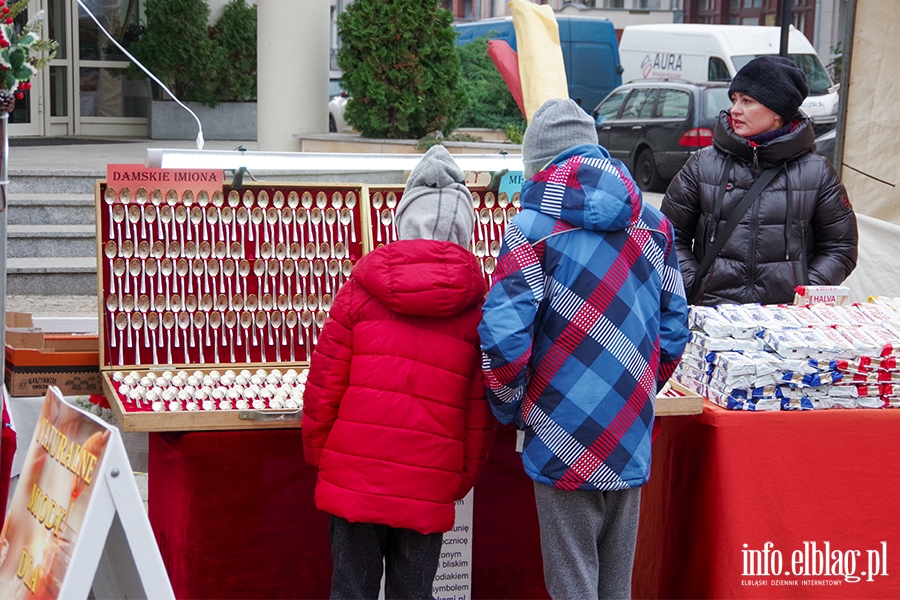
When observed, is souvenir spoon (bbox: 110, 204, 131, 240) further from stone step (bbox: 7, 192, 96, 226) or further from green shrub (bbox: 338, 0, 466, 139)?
green shrub (bbox: 338, 0, 466, 139)

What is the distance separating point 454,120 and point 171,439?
7289 mm

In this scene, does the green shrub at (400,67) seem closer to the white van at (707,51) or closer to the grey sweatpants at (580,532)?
the grey sweatpants at (580,532)

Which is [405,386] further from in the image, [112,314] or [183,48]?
[183,48]

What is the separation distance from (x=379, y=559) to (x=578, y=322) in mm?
836

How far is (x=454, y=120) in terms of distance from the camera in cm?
995

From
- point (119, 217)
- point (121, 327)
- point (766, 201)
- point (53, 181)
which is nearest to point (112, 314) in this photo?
point (121, 327)

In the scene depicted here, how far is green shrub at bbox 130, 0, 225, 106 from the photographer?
44.8ft

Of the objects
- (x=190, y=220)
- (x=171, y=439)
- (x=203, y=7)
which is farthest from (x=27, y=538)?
(x=203, y=7)

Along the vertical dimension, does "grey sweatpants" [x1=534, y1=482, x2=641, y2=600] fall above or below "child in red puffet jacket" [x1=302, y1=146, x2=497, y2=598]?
below

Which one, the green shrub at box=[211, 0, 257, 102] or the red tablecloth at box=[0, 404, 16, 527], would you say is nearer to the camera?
the red tablecloth at box=[0, 404, 16, 527]

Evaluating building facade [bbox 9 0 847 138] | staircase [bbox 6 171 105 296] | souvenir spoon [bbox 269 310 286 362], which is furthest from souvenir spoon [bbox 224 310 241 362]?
building facade [bbox 9 0 847 138]

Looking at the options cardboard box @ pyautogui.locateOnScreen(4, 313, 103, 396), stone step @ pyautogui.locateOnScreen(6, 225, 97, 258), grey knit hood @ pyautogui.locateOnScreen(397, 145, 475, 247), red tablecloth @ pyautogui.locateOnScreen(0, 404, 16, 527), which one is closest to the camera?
grey knit hood @ pyautogui.locateOnScreen(397, 145, 475, 247)

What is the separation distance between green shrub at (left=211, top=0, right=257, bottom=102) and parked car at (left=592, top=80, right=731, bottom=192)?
5.28 m

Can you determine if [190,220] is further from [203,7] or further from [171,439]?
[203,7]
